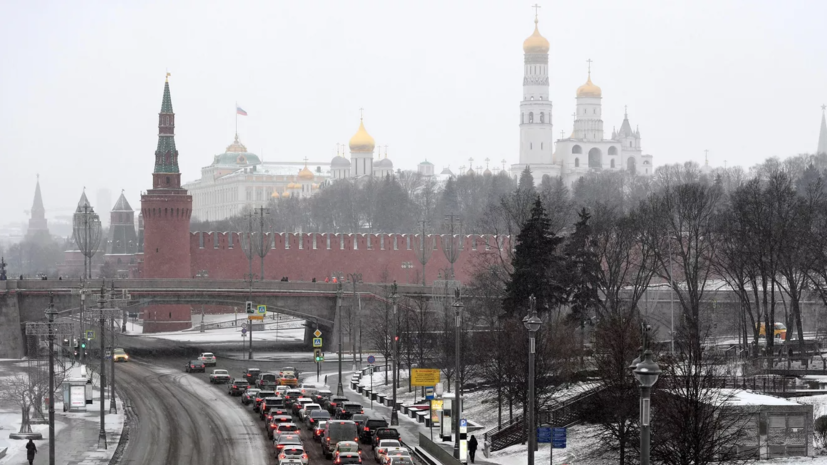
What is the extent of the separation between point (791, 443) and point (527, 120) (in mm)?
165132

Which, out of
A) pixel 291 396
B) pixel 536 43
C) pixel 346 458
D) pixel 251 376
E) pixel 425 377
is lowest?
pixel 346 458

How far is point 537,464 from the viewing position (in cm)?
3597

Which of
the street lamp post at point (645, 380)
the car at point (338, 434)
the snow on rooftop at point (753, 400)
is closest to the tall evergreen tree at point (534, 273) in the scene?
the car at point (338, 434)

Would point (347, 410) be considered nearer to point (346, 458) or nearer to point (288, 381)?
point (346, 458)

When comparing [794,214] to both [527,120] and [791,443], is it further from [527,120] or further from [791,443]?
[527,120]

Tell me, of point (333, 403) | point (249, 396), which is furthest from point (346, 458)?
point (249, 396)

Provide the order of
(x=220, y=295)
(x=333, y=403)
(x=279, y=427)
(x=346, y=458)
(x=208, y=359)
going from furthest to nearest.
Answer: (x=220, y=295) → (x=208, y=359) → (x=333, y=403) → (x=279, y=427) → (x=346, y=458)

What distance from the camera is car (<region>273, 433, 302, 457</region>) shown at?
118ft

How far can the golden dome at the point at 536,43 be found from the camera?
183000 mm

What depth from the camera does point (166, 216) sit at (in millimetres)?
89812

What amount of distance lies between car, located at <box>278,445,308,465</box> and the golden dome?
151886 mm

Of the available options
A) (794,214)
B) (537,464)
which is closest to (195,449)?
(537,464)

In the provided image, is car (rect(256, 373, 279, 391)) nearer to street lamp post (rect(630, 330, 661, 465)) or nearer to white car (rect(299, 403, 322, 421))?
white car (rect(299, 403, 322, 421))

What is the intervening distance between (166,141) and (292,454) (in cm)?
5782
